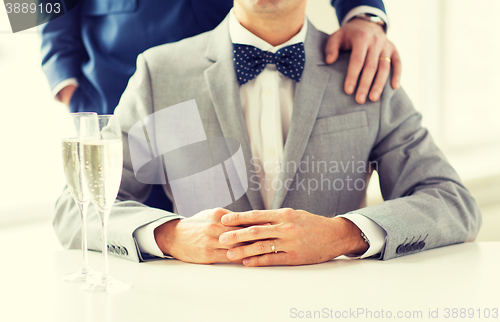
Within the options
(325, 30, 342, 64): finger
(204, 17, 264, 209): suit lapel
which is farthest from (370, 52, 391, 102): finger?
(204, 17, 264, 209): suit lapel

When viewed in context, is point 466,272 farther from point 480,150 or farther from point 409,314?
point 480,150

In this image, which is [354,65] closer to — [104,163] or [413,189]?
[413,189]

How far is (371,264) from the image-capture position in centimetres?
89

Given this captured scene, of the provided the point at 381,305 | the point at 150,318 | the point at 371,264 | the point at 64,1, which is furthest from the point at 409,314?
the point at 64,1

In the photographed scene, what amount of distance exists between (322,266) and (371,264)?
0.10 m

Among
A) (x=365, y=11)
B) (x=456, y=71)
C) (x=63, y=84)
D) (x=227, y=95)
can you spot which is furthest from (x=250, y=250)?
(x=456, y=71)

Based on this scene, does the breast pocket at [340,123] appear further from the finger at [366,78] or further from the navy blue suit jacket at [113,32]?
the navy blue suit jacket at [113,32]

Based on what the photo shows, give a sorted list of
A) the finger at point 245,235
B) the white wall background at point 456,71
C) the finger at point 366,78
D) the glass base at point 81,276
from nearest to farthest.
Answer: the glass base at point 81,276 < the finger at point 245,235 < the finger at point 366,78 < the white wall background at point 456,71

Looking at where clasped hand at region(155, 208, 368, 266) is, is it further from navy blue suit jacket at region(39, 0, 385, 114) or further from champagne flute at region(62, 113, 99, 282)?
navy blue suit jacket at region(39, 0, 385, 114)

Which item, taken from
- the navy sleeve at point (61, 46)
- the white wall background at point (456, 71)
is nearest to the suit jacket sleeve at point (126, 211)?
the navy sleeve at point (61, 46)

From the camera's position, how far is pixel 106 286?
0.73 m

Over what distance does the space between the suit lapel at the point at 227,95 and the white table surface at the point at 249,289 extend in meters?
0.38

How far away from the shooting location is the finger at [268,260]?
0.88m

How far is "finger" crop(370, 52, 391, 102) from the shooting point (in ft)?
4.36
